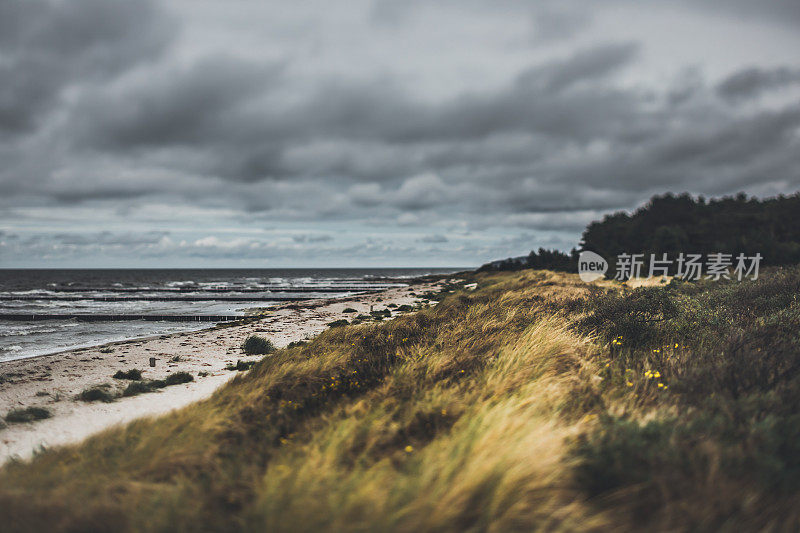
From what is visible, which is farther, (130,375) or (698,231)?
(698,231)

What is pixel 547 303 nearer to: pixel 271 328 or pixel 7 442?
pixel 7 442

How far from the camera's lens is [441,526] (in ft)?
8.63

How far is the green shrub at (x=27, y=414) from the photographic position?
706 cm

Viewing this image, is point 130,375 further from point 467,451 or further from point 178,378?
point 467,451

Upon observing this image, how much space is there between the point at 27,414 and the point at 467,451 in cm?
812

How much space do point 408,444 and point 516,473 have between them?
4.09 ft

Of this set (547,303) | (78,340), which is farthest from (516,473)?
(78,340)

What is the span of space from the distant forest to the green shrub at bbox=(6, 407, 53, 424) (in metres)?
42.5

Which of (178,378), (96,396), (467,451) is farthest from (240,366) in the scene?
(467,451)

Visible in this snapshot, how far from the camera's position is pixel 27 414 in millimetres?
7277

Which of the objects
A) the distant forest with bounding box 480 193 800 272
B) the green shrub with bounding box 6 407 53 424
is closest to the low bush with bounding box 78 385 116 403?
the green shrub with bounding box 6 407 53 424

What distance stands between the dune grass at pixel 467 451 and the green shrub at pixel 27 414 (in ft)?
11.2

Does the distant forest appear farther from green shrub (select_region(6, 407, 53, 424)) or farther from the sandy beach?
green shrub (select_region(6, 407, 53, 424))

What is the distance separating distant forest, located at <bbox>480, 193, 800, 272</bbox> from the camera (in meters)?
39.3
